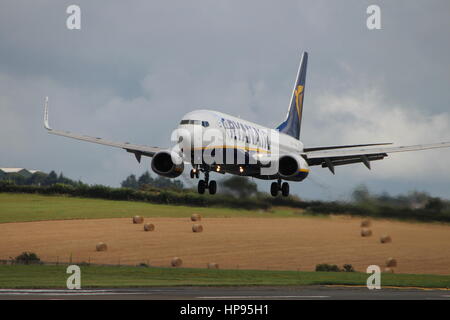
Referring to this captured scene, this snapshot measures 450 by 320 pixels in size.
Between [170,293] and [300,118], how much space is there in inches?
1418

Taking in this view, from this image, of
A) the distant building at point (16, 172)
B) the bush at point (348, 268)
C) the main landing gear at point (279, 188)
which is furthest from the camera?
the distant building at point (16, 172)

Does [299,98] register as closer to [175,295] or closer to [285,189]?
[285,189]

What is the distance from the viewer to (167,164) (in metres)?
59.1

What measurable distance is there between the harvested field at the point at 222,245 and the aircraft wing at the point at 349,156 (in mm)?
20189

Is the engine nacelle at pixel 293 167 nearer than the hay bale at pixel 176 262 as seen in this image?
Yes

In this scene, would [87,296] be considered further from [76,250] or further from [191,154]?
[76,250]

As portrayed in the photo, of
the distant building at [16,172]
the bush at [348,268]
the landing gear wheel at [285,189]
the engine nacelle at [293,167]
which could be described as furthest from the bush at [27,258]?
the distant building at [16,172]

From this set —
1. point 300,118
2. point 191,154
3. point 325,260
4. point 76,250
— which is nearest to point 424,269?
point 325,260

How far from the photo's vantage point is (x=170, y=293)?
5069 cm

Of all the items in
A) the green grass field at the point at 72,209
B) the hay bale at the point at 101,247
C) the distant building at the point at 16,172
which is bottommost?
the hay bale at the point at 101,247

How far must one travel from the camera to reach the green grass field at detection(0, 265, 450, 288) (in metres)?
68.4

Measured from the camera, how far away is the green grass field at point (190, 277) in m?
68.4

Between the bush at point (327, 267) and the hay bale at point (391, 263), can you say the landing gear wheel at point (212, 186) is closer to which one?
the bush at point (327, 267)

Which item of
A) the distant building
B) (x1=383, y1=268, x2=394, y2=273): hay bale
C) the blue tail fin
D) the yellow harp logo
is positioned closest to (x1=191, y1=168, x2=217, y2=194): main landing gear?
the blue tail fin
